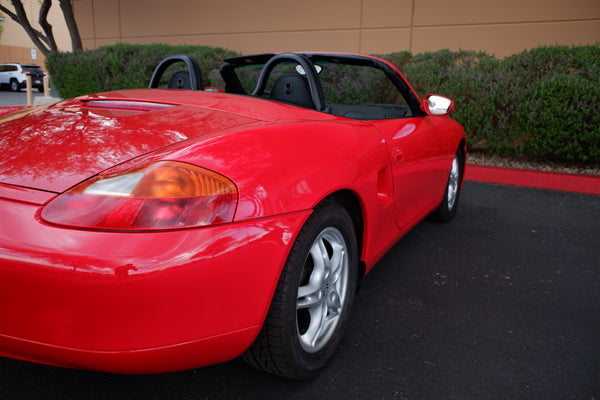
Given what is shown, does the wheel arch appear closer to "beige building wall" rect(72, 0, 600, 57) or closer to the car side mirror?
the car side mirror

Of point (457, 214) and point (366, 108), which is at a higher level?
point (366, 108)

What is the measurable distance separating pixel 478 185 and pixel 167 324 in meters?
5.49

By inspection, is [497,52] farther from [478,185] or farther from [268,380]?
[268,380]

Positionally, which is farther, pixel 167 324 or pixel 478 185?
pixel 478 185

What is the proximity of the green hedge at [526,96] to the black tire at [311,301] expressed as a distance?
17.6 feet

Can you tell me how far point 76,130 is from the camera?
5.97 feet

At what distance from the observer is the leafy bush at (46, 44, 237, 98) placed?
32.0 feet

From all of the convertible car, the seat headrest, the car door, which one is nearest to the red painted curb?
the car door

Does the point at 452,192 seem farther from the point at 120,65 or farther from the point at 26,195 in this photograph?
the point at 120,65

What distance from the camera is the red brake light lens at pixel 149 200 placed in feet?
4.40

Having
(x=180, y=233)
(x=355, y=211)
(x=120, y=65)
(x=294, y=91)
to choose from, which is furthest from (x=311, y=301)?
(x=120, y=65)

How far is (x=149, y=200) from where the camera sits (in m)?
1.38

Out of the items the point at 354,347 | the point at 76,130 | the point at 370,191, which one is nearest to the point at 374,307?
the point at 354,347

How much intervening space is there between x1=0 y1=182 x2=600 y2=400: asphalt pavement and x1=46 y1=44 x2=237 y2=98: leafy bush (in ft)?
22.8
